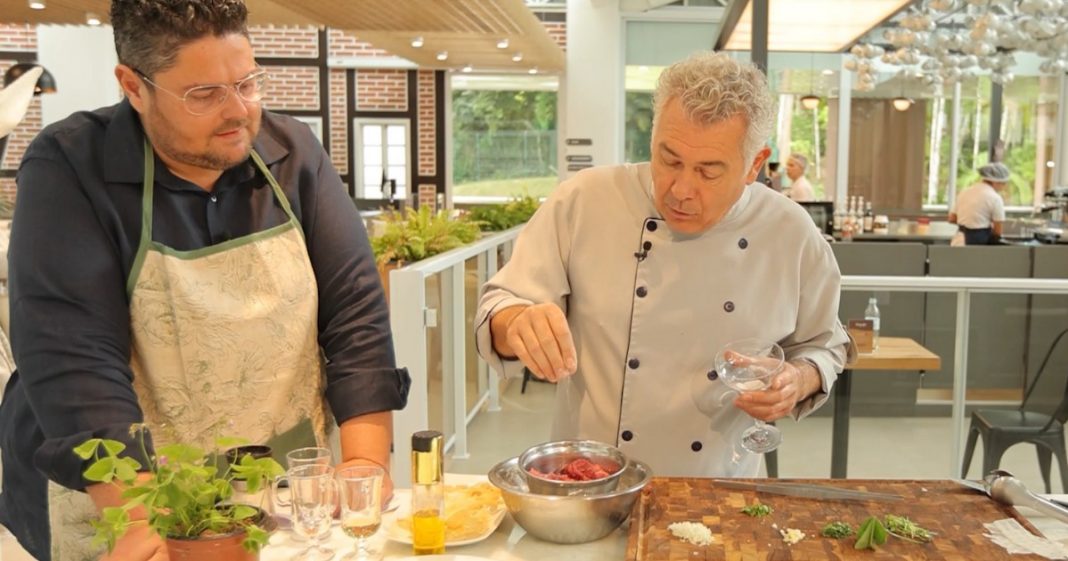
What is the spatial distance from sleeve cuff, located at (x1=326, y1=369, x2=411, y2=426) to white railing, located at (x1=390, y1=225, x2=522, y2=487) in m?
1.32

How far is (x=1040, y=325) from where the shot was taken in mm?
3922

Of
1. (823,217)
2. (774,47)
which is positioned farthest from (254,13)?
(823,217)

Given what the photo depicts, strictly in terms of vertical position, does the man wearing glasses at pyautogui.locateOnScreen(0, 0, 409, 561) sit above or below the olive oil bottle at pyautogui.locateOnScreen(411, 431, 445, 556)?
above

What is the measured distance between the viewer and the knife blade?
5.31 ft

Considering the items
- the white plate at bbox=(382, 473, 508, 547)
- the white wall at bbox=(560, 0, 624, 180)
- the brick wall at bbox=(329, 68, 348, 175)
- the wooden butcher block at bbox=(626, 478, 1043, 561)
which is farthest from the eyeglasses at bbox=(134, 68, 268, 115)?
the brick wall at bbox=(329, 68, 348, 175)

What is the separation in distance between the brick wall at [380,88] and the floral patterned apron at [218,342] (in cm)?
1360

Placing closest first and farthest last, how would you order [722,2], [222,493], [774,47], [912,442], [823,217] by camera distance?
1. [222,493]
2. [912,442]
3. [823,217]
4. [774,47]
5. [722,2]

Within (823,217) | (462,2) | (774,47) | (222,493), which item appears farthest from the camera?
(774,47)

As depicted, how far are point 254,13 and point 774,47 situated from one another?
516cm

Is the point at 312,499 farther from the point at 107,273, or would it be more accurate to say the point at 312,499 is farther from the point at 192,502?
the point at 107,273

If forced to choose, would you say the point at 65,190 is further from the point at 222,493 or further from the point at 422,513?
the point at 422,513

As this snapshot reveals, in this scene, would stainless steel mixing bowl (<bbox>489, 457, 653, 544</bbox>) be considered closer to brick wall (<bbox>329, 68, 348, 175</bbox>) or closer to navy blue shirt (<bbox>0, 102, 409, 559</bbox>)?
navy blue shirt (<bbox>0, 102, 409, 559</bbox>)

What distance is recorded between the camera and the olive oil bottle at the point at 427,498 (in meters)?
1.41

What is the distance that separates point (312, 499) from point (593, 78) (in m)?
13.9
